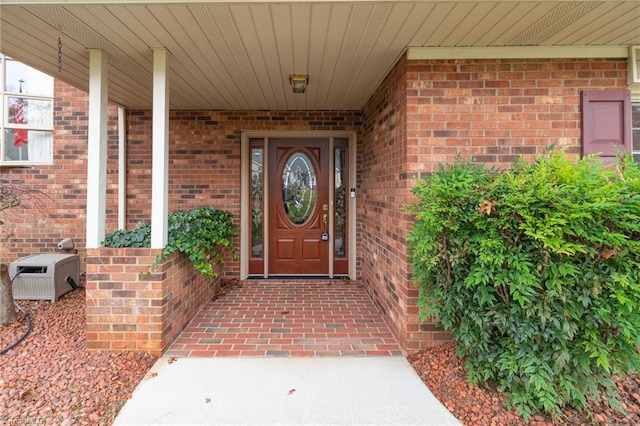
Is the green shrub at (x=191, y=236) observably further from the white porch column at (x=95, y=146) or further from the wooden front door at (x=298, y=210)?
the wooden front door at (x=298, y=210)

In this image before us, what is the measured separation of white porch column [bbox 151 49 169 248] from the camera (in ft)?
8.89

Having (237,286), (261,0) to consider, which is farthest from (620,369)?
(237,286)

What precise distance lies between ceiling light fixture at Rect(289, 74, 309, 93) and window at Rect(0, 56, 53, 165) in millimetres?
3631

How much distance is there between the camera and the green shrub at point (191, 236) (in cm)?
278

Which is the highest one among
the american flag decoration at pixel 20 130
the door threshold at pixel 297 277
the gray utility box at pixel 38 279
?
the american flag decoration at pixel 20 130

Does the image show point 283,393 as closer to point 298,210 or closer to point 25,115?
point 298,210

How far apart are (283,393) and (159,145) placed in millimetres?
2202

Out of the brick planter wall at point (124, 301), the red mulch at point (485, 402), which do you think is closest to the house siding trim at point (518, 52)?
the red mulch at point (485, 402)

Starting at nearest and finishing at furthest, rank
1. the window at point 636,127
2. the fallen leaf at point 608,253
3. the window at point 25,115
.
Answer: the fallen leaf at point 608,253 → the window at point 636,127 → the window at point 25,115

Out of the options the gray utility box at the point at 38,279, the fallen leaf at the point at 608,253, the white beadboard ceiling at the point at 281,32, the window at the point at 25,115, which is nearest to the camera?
the fallen leaf at the point at 608,253

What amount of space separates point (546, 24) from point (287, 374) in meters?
Answer: 3.19

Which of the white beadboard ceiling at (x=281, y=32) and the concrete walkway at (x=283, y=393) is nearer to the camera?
the concrete walkway at (x=283, y=393)

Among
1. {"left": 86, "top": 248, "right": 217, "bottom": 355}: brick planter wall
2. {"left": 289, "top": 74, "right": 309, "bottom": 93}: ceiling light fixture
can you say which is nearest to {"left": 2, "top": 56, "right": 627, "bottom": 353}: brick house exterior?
{"left": 86, "top": 248, "right": 217, "bottom": 355}: brick planter wall

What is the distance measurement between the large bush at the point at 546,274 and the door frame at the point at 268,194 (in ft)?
8.33
